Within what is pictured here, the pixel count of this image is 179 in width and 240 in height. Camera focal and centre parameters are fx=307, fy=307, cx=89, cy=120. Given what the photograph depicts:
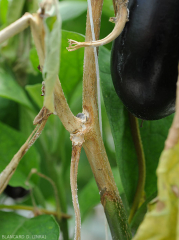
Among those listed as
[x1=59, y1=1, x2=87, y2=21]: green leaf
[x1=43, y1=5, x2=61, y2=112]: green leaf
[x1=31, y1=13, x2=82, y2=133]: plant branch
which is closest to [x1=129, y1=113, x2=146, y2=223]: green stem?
[x1=31, y1=13, x2=82, y2=133]: plant branch

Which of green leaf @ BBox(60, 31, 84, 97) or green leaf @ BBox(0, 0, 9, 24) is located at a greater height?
green leaf @ BBox(0, 0, 9, 24)

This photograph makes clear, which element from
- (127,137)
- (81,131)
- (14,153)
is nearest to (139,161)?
(127,137)

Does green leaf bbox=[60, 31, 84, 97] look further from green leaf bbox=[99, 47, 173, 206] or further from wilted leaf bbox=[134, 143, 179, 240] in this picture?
wilted leaf bbox=[134, 143, 179, 240]

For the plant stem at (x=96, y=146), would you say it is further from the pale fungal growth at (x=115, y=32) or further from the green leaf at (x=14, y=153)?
the green leaf at (x=14, y=153)

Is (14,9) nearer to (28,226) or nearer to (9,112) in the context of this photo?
(9,112)

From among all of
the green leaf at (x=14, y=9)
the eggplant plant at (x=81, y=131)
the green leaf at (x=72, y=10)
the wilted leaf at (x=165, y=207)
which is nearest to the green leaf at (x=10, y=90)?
the eggplant plant at (x=81, y=131)

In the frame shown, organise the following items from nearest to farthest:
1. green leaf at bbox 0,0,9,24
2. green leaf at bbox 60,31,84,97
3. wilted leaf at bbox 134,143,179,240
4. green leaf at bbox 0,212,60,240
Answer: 1. wilted leaf at bbox 134,143,179,240
2. green leaf at bbox 0,212,60,240
3. green leaf at bbox 60,31,84,97
4. green leaf at bbox 0,0,9,24

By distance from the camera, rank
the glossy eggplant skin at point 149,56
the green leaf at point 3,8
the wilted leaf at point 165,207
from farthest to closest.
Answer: the green leaf at point 3,8 → the glossy eggplant skin at point 149,56 → the wilted leaf at point 165,207
